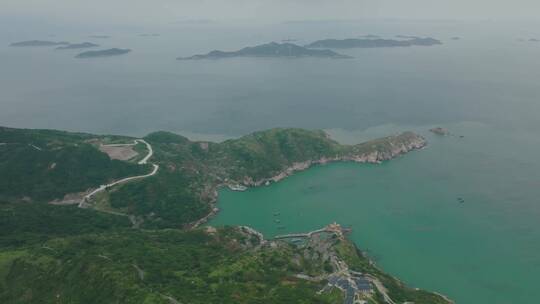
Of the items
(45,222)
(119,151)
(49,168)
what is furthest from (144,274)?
(119,151)

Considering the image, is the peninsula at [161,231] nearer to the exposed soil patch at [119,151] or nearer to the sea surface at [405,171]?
the exposed soil patch at [119,151]

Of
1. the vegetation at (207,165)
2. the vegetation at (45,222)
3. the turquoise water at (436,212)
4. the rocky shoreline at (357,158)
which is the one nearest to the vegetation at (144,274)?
the vegetation at (45,222)

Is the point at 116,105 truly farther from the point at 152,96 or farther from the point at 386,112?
the point at 386,112

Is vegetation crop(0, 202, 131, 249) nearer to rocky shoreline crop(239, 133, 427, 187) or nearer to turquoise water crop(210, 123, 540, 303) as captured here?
turquoise water crop(210, 123, 540, 303)

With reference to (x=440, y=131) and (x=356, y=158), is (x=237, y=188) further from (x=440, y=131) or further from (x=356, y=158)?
(x=440, y=131)

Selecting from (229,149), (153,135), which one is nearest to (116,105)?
(153,135)

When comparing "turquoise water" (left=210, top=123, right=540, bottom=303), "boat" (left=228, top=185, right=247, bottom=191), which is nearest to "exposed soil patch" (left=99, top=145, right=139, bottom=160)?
"boat" (left=228, top=185, right=247, bottom=191)
